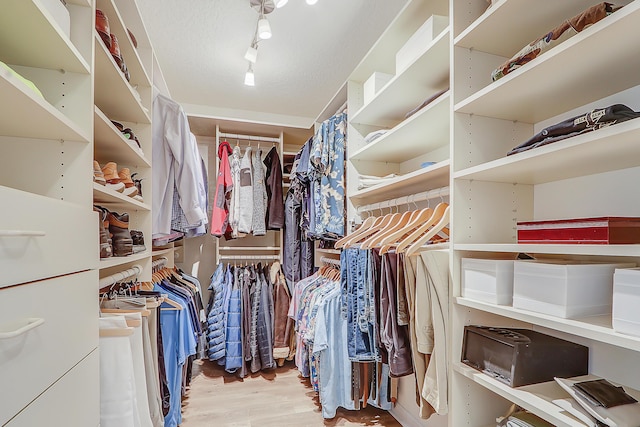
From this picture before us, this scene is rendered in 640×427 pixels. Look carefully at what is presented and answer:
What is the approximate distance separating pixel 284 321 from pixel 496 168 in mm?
2290

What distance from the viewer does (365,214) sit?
2.27m

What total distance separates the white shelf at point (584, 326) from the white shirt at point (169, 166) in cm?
175

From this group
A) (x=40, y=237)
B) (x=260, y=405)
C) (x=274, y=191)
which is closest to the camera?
(x=40, y=237)

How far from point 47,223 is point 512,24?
4.88 ft

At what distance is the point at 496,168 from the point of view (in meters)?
1.08

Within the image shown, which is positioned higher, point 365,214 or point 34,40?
point 34,40

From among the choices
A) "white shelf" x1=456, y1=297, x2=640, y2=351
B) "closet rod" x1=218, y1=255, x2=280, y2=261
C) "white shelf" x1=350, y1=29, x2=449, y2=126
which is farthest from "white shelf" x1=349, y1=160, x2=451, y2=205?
"closet rod" x1=218, y1=255, x2=280, y2=261

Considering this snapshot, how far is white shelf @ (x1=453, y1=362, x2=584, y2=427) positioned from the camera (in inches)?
34.0

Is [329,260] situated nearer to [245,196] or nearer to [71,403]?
[245,196]

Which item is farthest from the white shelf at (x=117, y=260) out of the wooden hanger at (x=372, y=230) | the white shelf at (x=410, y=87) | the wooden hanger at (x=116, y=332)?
the white shelf at (x=410, y=87)

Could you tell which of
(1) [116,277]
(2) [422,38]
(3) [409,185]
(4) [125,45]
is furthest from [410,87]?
(1) [116,277]

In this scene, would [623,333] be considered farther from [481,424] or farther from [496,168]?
[481,424]

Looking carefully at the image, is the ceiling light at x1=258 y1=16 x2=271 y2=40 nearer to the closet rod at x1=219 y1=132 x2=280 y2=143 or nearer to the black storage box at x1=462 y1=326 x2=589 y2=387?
the closet rod at x1=219 y1=132 x2=280 y2=143

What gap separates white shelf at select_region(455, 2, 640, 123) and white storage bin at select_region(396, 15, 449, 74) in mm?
428
